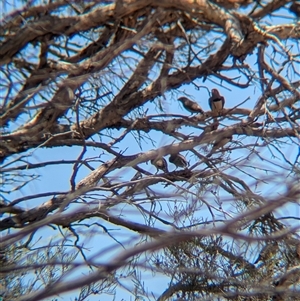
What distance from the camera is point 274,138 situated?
5.64 meters

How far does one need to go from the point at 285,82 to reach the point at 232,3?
2.82 feet

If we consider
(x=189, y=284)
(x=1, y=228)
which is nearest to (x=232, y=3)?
(x=189, y=284)

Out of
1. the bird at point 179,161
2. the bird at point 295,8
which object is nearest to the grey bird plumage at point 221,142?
the bird at point 179,161

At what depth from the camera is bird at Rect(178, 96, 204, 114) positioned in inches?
243

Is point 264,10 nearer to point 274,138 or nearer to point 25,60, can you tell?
point 274,138

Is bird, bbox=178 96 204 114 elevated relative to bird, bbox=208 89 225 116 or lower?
lower

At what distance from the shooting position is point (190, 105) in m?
6.36

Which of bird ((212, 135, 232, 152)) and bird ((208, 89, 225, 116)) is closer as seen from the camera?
bird ((212, 135, 232, 152))

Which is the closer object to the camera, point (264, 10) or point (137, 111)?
point (264, 10)

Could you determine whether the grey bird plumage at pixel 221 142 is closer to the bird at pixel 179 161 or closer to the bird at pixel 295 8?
the bird at pixel 179 161

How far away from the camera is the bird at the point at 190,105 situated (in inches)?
243

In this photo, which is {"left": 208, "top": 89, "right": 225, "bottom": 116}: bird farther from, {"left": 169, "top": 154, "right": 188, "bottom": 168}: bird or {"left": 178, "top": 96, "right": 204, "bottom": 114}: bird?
{"left": 169, "top": 154, "right": 188, "bottom": 168}: bird

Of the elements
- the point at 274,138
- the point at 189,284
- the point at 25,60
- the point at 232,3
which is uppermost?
the point at 25,60

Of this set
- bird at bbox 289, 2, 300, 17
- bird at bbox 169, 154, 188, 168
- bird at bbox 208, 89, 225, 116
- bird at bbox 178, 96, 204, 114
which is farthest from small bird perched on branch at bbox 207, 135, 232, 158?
bird at bbox 289, 2, 300, 17
